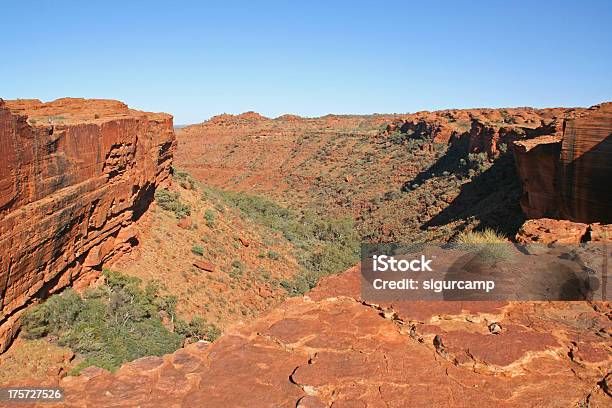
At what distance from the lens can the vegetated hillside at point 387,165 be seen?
76.5ft

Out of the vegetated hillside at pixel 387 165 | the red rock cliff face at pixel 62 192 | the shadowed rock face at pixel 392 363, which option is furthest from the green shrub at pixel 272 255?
the shadowed rock face at pixel 392 363

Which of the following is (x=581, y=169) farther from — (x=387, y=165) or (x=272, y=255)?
(x=387, y=165)

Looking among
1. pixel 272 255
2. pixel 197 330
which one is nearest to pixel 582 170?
pixel 197 330

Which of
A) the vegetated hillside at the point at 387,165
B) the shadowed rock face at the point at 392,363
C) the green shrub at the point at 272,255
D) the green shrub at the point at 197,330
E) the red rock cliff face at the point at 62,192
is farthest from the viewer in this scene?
the vegetated hillside at the point at 387,165

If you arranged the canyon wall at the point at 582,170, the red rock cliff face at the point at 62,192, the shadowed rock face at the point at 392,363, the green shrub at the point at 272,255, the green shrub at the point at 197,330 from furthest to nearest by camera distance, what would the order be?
the green shrub at the point at 272,255
the green shrub at the point at 197,330
the canyon wall at the point at 582,170
the red rock cliff face at the point at 62,192
the shadowed rock face at the point at 392,363

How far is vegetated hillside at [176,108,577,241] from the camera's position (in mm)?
23312

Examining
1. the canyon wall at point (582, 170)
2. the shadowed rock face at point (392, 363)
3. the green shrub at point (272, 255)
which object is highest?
the canyon wall at point (582, 170)

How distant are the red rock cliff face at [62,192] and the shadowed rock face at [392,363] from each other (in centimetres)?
536

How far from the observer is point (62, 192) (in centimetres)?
979

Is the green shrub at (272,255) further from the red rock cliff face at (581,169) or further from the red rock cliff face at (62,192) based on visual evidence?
the red rock cliff face at (581,169)

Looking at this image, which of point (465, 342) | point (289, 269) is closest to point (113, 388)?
point (465, 342)

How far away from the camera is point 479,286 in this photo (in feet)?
16.8

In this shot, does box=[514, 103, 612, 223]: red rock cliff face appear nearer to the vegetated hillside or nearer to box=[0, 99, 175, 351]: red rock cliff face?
the vegetated hillside

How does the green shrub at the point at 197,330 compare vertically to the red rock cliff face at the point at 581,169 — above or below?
below
